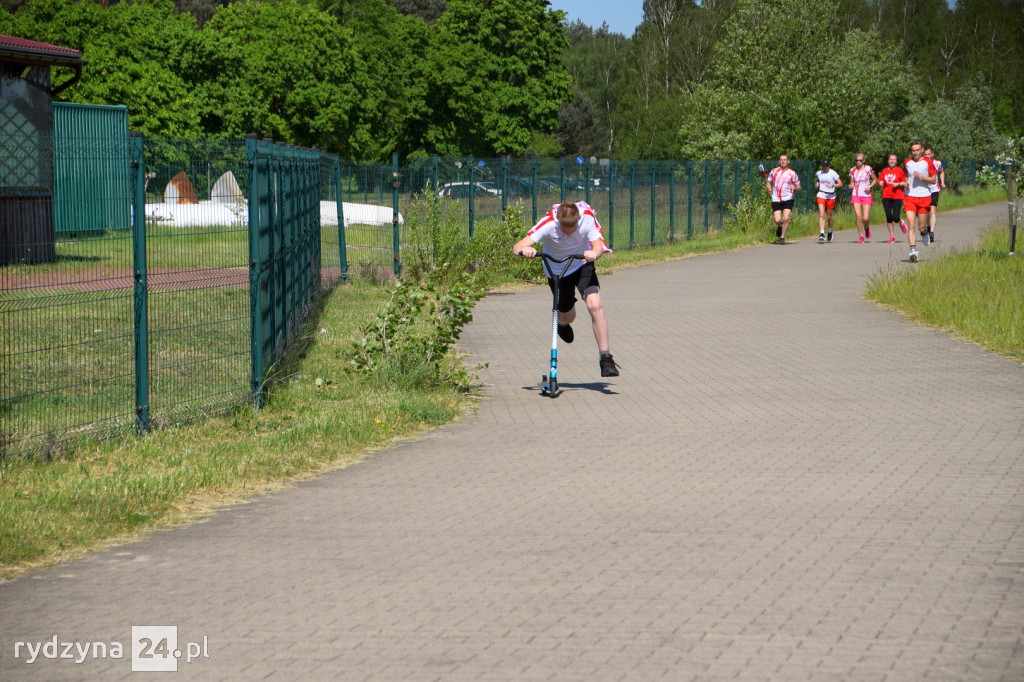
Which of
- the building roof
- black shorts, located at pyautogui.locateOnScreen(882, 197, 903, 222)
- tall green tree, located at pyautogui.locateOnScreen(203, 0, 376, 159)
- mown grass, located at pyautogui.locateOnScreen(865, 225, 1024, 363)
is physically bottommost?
mown grass, located at pyautogui.locateOnScreen(865, 225, 1024, 363)

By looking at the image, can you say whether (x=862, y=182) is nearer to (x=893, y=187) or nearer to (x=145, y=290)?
(x=893, y=187)

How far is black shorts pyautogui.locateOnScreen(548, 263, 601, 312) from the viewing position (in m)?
10.7

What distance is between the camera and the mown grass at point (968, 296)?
13.3 m

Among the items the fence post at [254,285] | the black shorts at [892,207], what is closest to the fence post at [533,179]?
the black shorts at [892,207]

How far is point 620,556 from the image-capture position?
5707 millimetres

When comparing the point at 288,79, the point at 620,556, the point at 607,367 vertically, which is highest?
the point at 288,79

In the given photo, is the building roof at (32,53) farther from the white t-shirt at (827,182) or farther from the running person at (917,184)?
the white t-shirt at (827,182)

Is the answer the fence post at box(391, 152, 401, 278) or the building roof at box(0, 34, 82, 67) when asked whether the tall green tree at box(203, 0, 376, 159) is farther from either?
the fence post at box(391, 152, 401, 278)

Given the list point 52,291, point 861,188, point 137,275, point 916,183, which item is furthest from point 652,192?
point 52,291

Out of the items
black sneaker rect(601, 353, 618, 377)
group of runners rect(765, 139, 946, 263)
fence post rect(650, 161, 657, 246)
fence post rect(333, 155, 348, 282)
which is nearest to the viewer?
black sneaker rect(601, 353, 618, 377)

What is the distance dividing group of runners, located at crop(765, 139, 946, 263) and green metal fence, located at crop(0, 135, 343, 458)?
51.6 ft

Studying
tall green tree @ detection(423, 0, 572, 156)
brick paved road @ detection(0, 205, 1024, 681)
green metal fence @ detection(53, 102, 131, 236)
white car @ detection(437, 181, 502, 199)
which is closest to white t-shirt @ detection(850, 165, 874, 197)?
white car @ detection(437, 181, 502, 199)

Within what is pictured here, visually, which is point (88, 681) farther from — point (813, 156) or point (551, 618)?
point (813, 156)

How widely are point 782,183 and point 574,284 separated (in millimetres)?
18875
